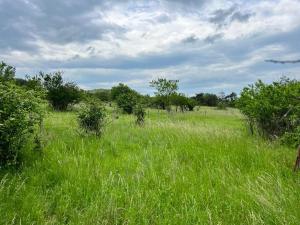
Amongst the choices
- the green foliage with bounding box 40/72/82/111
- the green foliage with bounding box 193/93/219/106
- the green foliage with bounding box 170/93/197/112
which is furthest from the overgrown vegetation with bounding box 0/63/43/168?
the green foliage with bounding box 193/93/219/106

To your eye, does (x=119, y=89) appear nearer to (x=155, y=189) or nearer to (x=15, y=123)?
(x=15, y=123)

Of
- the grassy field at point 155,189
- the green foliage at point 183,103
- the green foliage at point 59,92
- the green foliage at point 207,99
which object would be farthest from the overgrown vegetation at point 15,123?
the green foliage at point 207,99

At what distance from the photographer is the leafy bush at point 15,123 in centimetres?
860

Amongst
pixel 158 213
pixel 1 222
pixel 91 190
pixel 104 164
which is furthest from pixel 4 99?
pixel 158 213

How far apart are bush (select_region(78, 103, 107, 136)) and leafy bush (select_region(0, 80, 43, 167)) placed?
5033 millimetres

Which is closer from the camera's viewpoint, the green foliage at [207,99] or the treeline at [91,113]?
the treeline at [91,113]

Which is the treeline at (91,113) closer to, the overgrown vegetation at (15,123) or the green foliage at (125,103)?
the overgrown vegetation at (15,123)

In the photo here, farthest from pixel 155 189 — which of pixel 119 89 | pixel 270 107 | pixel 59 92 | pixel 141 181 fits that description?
pixel 119 89

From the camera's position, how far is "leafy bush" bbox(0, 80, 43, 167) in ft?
28.2

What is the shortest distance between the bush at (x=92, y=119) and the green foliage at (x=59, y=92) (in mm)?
36398

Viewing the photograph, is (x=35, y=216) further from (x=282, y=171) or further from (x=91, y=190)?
(x=282, y=171)

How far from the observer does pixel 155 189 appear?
691 cm

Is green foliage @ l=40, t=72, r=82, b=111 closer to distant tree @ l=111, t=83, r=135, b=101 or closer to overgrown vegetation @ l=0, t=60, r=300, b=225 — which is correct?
distant tree @ l=111, t=83, r=135, b=101

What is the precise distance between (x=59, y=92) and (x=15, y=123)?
44.5m
